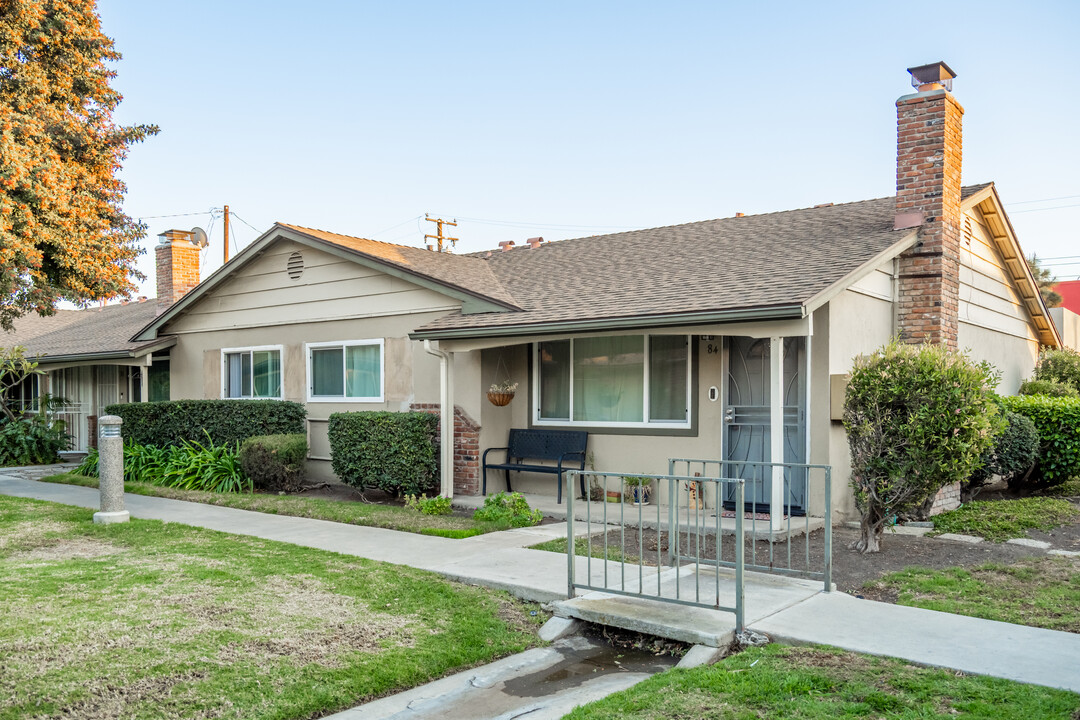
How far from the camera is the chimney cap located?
10.6m

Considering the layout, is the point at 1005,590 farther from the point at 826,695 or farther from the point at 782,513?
the point at 826,695

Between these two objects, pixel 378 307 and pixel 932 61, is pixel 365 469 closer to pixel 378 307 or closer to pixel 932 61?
pixel 378 307

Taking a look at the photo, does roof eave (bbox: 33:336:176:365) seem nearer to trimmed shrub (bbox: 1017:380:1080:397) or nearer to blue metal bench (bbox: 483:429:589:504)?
blue metal bench (bbox: 483:429:589:504)

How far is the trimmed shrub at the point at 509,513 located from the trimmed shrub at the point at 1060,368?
11061 millimetres

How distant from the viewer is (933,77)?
1064 centimetres

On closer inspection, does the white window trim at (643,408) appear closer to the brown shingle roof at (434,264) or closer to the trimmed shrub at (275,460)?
the brown shingle roof at (434,264)

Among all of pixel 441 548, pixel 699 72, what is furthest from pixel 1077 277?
pixel 441 548

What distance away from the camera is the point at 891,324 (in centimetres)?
1087

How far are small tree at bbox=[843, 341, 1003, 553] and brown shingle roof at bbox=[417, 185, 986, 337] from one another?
1.08 m

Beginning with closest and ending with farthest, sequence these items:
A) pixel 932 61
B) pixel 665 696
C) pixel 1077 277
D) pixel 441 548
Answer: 1. pixel 665 696
2. pixel 441 548
3. pixel 932 61
4. pixel 1077 277

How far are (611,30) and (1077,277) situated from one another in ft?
122

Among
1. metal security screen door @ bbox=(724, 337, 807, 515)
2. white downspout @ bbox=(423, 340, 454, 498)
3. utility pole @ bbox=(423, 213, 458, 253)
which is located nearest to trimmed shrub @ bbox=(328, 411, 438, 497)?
white downspout @ bbox=(423, 340, 454, 498)

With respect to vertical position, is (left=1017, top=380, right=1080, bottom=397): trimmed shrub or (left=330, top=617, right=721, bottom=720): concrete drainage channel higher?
(left=1017, top=380, right=1080, bottom=397): trimmed shrub

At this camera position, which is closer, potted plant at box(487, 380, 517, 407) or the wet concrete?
the wet concrete
